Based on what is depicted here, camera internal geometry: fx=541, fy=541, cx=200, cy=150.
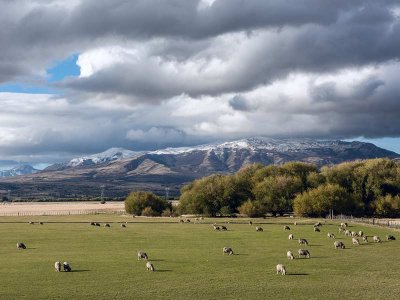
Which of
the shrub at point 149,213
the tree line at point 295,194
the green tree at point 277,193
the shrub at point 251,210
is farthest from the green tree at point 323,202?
the shrub at point 149,213

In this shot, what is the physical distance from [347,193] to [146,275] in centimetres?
10554

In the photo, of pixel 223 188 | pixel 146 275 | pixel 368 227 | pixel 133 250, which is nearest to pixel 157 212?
pixel 223 188

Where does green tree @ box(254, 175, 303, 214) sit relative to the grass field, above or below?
above

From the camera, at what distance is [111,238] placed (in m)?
71.6

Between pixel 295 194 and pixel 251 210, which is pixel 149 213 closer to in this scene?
pixel 251 210

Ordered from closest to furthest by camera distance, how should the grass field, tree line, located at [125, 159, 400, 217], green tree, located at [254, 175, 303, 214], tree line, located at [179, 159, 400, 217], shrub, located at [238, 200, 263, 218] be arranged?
the grass field
tree line, located at [179, 159, 400, 217]
tree line, located at [125, 159, 400, 217]
shrub, located at [238, 200, 263, 218]
green tree, located at [254, 175, 303, 214]

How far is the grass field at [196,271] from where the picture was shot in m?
34.7

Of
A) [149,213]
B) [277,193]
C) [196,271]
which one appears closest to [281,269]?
[196,271]

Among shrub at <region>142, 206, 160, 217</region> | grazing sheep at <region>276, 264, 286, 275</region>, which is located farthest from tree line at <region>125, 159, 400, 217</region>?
grazing sheep at <region>276, 264, 286, 275</region>

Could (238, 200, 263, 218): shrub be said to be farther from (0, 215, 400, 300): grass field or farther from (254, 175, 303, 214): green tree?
(0, 215, 400, 300): grass field

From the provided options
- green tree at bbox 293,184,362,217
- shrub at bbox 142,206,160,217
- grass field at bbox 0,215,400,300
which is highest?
green tree at bbox 293,184,362,217

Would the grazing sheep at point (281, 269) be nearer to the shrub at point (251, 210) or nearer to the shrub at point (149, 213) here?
the shrub at point (251, 210)

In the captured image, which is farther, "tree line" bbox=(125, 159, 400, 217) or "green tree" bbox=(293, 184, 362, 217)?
"tree line" bbox=(125, 159, 400, 217)

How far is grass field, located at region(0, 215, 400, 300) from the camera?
34.7 m
